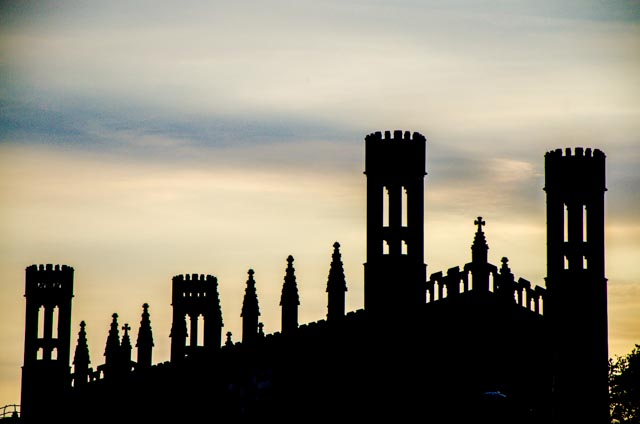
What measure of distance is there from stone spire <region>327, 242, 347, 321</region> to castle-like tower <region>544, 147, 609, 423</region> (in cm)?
672

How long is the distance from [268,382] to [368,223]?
6.42 m

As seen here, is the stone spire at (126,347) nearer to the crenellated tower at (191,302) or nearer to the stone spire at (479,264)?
the crenellated tower at (191,302)

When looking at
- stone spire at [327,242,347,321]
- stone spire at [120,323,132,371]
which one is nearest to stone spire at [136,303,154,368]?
stone spire at [120,323,132,371]

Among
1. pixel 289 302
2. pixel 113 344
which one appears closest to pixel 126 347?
pixel 113 344

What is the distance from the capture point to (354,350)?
172ft

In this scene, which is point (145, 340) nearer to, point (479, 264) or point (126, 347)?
point (126, 347)

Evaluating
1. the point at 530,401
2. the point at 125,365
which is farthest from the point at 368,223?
the point at 125,365

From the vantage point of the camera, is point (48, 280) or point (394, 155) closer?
point (394, 155)

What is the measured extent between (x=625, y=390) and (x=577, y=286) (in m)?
14.2

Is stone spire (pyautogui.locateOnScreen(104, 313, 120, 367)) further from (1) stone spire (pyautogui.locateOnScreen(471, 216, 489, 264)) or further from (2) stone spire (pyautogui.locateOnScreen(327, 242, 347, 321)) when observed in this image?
(1) stone spire (pyautogui.locateOnScreen(471, 216, 489, 264))

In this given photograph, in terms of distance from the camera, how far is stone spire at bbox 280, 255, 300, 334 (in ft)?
174

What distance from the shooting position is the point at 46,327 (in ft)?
207

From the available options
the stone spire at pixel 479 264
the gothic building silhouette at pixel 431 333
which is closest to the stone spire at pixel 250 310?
Answer: the gothic building silhouette at pixel 431 333

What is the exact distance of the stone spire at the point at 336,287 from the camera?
5103cm
